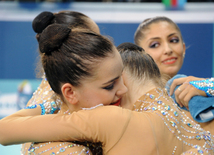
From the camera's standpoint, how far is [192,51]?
361 cm

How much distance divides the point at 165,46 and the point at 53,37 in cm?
126

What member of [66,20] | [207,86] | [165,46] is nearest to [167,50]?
[165,46]

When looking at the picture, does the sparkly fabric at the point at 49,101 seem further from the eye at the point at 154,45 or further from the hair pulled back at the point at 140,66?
the eye at the point at 154,45

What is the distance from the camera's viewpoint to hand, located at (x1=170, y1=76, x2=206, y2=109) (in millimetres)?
1353

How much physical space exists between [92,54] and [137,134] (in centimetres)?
32

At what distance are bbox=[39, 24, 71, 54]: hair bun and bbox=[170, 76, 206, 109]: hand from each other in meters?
0.78

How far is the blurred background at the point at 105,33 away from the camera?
11.3ft

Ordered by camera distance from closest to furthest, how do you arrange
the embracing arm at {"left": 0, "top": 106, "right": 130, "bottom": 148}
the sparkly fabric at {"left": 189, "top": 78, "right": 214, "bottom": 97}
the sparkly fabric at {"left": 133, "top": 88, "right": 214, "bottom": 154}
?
the embracing arm at {"left": 0, "top": 106, "right": 130, "bottom": 148}
the sparkly fabric at {"left": 133, "top": 88, "right": 214, "bottom": 154}
the sparkly fabric at {"left": 189, "top": 78, "right": 214, "bottom": 97}

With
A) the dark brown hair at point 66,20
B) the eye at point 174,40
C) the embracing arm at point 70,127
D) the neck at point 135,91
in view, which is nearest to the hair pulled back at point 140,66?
the neck at point 135,91

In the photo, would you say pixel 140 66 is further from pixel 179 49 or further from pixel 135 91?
pixel 179 49

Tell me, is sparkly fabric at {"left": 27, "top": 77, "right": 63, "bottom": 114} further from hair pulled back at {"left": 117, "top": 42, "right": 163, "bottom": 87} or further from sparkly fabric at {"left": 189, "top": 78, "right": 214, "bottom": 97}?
sparkly fabric at {"left": 189, "top": 78, "right": 214, "bottom": 97}

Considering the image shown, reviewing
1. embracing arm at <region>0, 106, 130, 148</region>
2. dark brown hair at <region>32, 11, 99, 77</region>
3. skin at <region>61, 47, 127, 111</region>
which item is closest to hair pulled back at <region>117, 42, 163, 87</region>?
skin at <region>61, 47, 127, 111</region>

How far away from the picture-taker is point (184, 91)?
140 centimetres

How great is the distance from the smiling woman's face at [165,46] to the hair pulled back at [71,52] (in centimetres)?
114
